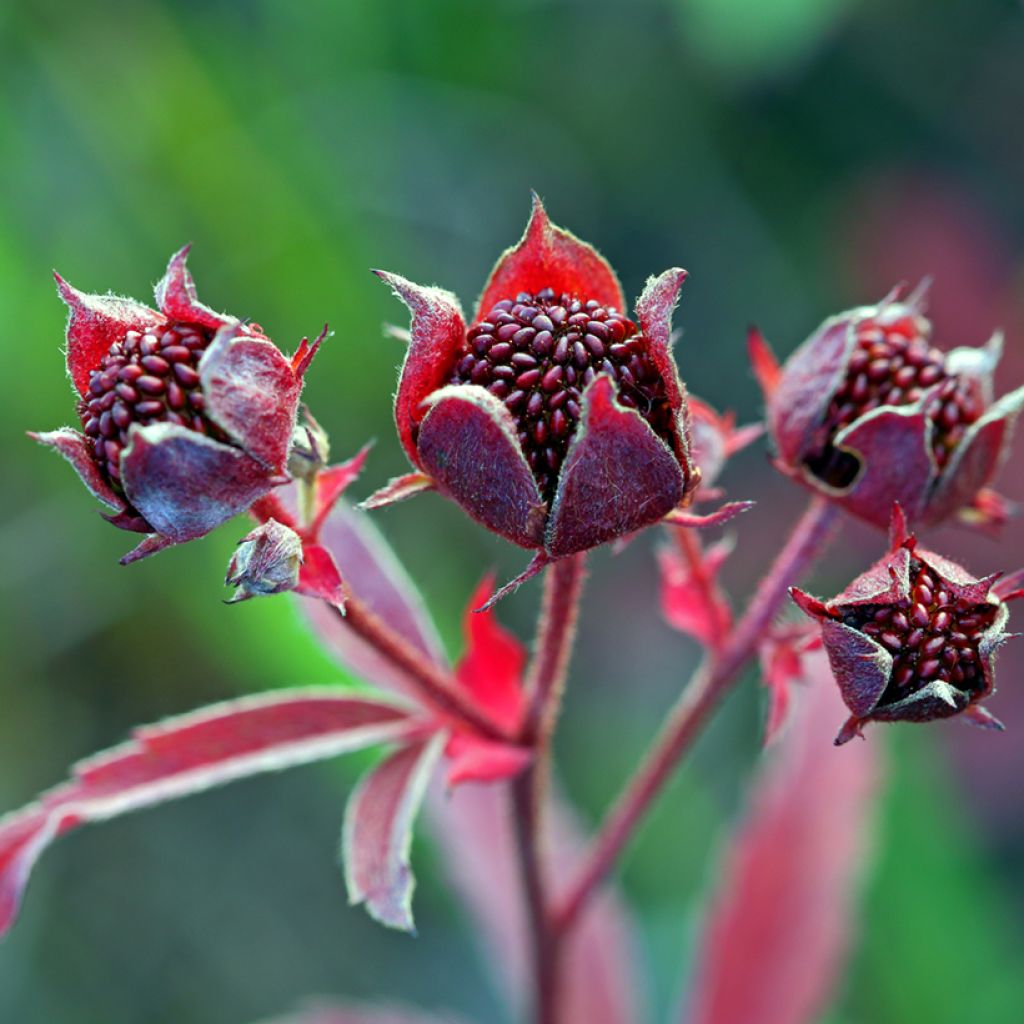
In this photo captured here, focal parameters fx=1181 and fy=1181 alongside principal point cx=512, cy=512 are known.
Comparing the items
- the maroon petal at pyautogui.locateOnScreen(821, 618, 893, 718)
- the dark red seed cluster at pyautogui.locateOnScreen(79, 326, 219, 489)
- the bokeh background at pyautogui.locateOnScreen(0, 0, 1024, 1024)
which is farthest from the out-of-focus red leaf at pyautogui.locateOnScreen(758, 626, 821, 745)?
the bokeh background at pyautogui.locateOnScreen(0, 0, 1024, 1024)

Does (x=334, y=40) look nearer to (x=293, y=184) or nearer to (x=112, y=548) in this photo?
(x=293, y=184)

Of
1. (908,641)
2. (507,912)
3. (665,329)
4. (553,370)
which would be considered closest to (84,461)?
(553,370)

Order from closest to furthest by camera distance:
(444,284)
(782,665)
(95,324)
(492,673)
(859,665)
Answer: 1. (859,665)
2. (95,324)
3. (782,665)
4. (492,673)
5. (444,284)

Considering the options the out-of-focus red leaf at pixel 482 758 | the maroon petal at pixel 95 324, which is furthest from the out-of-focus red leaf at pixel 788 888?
the maroon petal at pixel 95 324

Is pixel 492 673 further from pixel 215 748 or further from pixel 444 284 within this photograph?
pixel 444 284

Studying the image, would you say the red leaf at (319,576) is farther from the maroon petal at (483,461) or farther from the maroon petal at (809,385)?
the maroon petal at (809,385)
